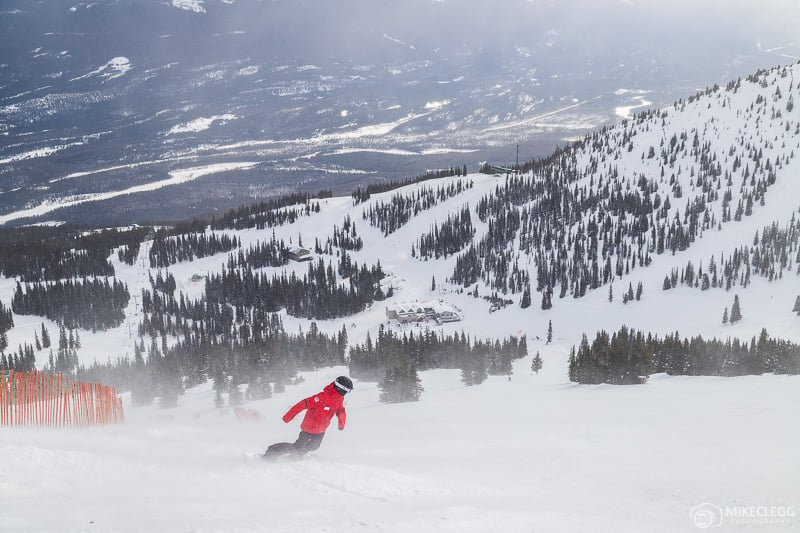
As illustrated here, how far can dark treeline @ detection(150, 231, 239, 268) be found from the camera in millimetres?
163625

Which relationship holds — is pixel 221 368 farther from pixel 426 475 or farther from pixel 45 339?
pixel 45 339

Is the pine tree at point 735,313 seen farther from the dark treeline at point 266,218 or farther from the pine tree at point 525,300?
the dark treeline at point 266,218

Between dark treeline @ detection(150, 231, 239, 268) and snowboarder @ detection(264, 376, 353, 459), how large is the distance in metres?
156

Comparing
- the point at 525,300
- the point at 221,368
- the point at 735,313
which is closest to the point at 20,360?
the point at 221,368

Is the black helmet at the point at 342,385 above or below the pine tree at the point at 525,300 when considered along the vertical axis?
above

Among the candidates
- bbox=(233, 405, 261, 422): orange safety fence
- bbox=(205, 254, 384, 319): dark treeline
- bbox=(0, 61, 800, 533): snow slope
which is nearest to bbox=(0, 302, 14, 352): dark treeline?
bbox=(205, 254, 384, 319): dark treeline

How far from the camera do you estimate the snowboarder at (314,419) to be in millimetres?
17203

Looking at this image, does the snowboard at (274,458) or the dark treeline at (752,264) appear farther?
the dark treeline at (752,264)

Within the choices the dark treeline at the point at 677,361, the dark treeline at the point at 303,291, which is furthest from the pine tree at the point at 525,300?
the dark treeline at the point at 677,361

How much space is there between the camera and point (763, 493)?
13289mm

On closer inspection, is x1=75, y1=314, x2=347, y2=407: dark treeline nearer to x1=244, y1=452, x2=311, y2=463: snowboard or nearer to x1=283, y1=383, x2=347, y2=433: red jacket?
x1=283, y1=383, x2=347, y2=433: red jacket

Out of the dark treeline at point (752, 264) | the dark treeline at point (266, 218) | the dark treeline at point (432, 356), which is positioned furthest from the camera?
the dark treeline at point (266, 218)

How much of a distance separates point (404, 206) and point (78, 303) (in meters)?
94.9

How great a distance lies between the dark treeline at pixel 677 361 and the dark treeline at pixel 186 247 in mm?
138798
